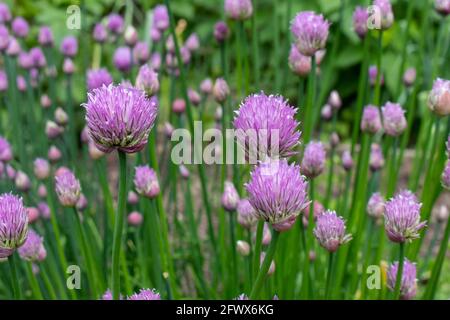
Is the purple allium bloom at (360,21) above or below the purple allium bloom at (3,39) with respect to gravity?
above

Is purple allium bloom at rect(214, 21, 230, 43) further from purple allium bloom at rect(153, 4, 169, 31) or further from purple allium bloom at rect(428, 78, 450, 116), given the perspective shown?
purple allium bloom at rect(428, 78, 450, 116)

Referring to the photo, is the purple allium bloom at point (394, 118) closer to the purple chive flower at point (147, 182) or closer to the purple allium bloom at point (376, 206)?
the purple allium bloom at point (376, 206)

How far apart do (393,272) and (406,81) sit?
847 mm

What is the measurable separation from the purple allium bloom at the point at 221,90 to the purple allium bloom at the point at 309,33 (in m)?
0.32

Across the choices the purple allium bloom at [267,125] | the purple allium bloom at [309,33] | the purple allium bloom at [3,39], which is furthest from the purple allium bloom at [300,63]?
the purple allium bloom at [3,39]

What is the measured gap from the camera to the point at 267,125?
824mm

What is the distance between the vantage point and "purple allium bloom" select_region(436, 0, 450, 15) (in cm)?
161

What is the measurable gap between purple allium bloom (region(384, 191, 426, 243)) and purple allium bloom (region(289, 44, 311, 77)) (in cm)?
43

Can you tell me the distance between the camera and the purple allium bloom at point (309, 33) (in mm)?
1274

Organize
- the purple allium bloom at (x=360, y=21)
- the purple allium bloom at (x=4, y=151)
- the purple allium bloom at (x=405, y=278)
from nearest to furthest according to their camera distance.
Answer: the purple allium bloom at (x=405, y=278) < the purple allium bloom at (x=360, y=21) < the purple allium bloom at (x=4, y=151)

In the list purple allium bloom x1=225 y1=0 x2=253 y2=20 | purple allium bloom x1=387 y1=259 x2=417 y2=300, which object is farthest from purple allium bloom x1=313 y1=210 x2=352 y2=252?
purple allium bloom x1=225 y1=0 x2=253 y2=20

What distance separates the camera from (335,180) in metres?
3.49
